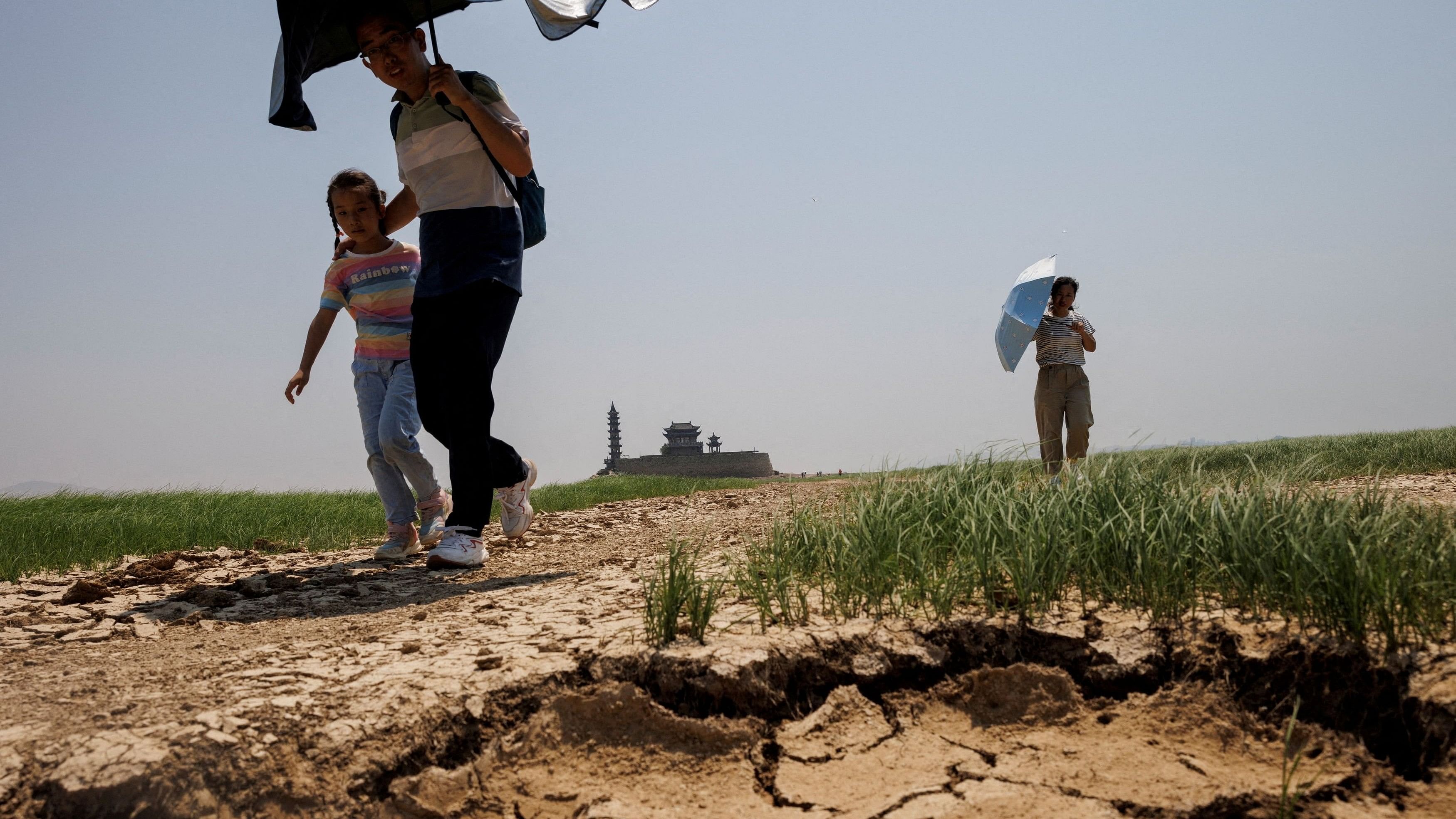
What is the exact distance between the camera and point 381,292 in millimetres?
3893

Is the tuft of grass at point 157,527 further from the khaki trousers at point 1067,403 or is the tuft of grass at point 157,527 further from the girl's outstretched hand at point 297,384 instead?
the khaki trousers at point 1067,403

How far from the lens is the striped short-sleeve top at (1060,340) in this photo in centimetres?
579

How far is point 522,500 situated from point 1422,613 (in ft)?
10.4

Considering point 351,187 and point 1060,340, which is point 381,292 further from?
point 1060,340

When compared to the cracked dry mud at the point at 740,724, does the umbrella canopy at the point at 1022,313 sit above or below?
above

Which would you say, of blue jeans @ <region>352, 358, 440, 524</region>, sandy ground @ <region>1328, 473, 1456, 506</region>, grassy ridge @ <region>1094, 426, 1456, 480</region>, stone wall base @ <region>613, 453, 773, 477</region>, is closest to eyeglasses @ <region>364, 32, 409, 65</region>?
blue jeans @ <region>352, 358, 440, 524</region>

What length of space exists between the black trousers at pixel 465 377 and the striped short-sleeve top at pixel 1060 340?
12.4 ft

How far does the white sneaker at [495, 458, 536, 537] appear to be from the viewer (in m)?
3.83

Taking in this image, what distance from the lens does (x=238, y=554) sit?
4.49m

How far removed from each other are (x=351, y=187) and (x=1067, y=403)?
4.54 metres

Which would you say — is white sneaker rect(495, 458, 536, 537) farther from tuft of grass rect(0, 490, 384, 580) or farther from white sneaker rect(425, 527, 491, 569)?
tuft of grass rect(0, 490, 384, 580)

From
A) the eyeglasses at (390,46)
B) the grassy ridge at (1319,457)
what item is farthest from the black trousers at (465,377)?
the grassy ridge at (1319,457)

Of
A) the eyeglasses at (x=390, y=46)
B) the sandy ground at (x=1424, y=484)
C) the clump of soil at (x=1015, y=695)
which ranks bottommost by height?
the clump of soil at (x=1015, y=695)

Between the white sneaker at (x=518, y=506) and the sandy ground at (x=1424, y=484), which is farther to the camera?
the sandy ground at (x=1424, y=484)
